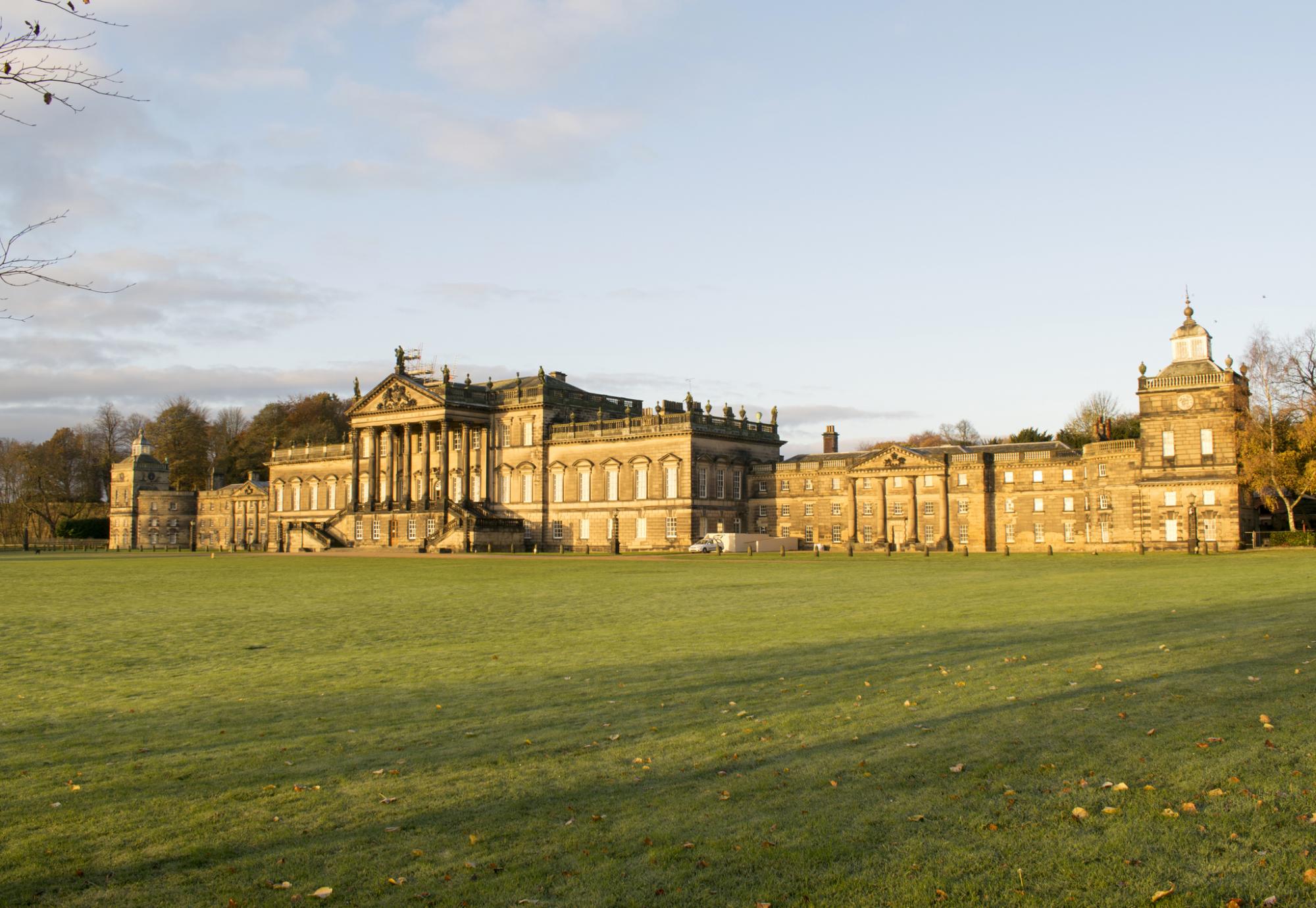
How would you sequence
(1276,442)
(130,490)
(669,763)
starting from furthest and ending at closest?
(130,490), (1276,442), (669,763)

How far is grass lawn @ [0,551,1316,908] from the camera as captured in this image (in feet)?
22.5

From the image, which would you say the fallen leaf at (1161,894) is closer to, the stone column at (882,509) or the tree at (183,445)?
the stone column at (882,509)

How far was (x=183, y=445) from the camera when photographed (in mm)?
137000

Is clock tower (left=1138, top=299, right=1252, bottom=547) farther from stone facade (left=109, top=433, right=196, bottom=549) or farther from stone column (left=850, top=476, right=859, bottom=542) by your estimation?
stone facade (left=109, top=433, right=196, bottom=549)

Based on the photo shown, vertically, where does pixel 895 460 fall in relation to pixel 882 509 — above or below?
above

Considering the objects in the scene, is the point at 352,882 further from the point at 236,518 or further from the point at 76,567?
the point at 236,518

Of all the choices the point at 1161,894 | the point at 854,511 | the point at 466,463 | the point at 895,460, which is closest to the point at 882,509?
the point at 854,511

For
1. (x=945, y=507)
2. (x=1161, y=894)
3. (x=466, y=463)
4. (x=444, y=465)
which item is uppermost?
(x=466, y=463)

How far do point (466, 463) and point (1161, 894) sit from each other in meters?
89.4

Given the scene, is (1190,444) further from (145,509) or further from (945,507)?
(145,509)

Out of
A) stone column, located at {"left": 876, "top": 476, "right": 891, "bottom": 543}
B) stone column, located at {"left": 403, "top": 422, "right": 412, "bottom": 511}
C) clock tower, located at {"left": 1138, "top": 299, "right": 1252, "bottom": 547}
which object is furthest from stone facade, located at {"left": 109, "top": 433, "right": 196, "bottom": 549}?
clock tower, located at {"left": 1138, "top": 299, "right": 1252, "bottom": 547}

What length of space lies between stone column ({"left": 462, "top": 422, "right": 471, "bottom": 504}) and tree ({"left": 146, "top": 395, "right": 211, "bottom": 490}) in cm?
5519

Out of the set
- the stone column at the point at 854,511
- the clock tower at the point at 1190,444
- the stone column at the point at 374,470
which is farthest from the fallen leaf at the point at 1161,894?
the stone column at the point at 374,470

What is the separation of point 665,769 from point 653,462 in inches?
2966
